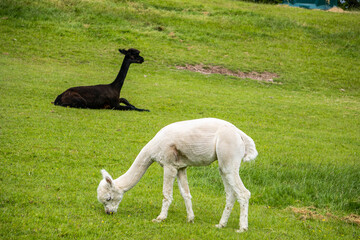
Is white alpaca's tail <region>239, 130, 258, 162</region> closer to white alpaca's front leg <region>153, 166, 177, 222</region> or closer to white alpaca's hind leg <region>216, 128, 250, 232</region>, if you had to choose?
white alpaca's hind leg <region>216, 128, 250, 232</region>

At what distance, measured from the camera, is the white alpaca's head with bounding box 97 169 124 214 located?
6543 mm

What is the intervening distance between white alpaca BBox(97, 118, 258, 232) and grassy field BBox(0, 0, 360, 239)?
1.23 feet

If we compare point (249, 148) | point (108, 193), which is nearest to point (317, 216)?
point (249, 148)

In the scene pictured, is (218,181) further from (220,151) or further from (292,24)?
(292,24)

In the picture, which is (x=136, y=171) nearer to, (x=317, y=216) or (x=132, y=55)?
(x=317, y=216)

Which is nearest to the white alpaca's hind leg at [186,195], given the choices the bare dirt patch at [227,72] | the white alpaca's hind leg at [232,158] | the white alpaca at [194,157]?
the white alpaca at [194,157]

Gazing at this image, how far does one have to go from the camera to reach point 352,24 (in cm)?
3728

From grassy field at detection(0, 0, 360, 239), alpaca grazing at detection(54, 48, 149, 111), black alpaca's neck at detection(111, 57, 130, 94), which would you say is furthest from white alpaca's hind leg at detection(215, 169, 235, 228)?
black alpaca's neck at detection(111, 57, 130, 94)

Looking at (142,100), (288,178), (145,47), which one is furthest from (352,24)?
(288,178)

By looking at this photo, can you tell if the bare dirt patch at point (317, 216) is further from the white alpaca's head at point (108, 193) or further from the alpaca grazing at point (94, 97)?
the alpaca grazing at point (94, 97)

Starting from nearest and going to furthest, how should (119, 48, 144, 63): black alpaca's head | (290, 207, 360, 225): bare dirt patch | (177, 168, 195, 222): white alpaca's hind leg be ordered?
(177, 168, 195, 222): white alpaca's hind leg < (290, 207, 360, 225): bare dirt patch < (119, 48, 144, 63): black alpaca's head

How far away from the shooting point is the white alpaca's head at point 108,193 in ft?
21.5

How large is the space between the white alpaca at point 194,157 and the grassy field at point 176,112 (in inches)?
14.8

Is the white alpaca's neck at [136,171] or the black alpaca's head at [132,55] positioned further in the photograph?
the black alpaca's head at [132,55]
